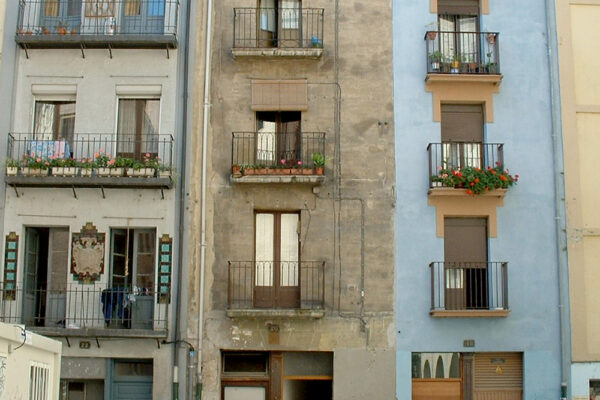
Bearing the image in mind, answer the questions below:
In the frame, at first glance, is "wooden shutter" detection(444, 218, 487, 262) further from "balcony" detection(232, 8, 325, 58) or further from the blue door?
the blue door

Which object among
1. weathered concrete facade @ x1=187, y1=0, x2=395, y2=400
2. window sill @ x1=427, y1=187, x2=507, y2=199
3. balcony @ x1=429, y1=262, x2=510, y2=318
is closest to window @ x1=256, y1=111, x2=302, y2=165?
weathered concrete facade @ x1=187, y1=0, x2=395, y2=400

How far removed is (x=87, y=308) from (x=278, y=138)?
6.17m

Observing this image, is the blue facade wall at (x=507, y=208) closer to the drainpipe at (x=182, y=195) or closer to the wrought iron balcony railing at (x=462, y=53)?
the wrought iron balcony railing at (x=462, y=53)

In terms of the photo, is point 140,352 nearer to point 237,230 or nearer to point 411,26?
point 237,230

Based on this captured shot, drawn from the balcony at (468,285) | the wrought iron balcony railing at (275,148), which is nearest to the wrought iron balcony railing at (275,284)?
the wrought iron balcony railing at (275,148)

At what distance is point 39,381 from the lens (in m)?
11.6

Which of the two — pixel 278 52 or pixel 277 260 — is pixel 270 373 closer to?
pixel 277 260

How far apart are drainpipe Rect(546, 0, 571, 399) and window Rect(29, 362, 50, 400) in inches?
529

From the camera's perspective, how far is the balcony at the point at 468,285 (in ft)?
71.2

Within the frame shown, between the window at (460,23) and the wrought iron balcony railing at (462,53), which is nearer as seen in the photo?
the wrought iron balcony railing at (462,53)

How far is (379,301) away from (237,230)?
3790 millimetres

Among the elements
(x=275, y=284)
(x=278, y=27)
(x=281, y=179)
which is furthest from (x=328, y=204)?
(x=278, y=27)

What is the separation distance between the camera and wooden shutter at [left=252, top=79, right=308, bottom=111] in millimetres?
22688

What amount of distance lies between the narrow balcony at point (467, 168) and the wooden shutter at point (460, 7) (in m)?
3.56
